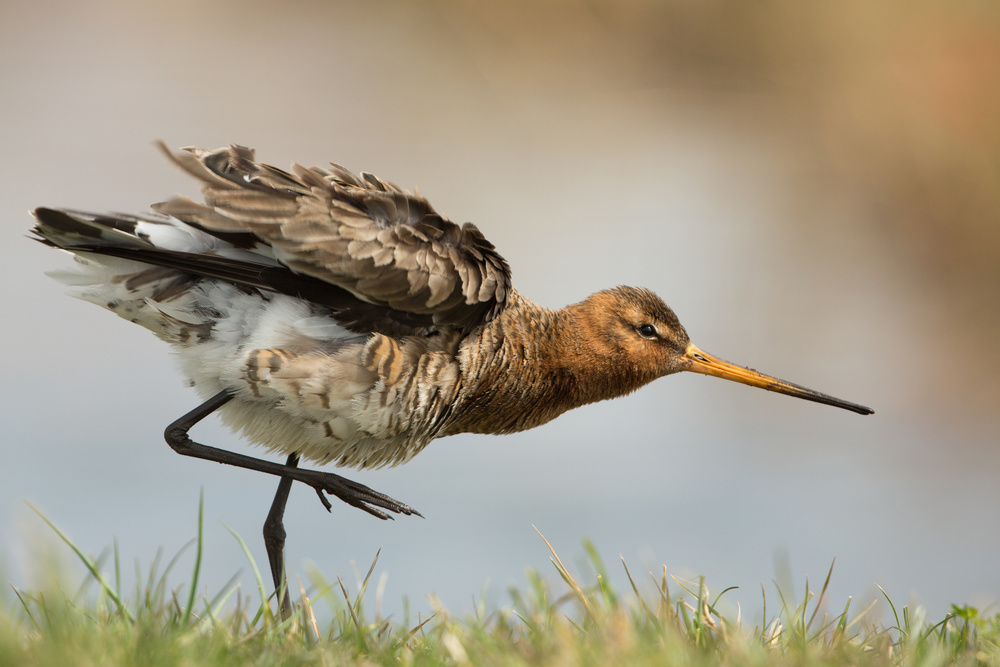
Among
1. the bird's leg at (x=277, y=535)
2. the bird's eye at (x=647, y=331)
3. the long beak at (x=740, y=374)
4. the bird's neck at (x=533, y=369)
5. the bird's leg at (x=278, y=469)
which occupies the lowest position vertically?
the bird's leg at (x=277, y=535)

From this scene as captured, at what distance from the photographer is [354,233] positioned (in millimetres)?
3699

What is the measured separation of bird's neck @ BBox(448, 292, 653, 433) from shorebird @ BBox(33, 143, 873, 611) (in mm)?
37

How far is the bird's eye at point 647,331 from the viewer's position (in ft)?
16.1

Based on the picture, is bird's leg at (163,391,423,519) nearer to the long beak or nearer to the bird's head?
the bird's head

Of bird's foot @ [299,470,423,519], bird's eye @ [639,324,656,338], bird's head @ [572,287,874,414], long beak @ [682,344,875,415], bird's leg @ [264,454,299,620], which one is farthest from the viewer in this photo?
long beak @ [682,344,875,415]

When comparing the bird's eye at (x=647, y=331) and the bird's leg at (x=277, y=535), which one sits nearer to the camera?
the bird's leg at (x=277, y=535)

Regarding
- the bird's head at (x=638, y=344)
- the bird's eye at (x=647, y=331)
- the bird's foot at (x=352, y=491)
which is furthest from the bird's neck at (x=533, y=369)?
the bird's foot at (x=352, y=491)

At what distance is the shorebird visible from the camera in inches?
144

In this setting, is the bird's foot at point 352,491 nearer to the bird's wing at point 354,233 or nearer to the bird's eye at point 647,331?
the bird's wing at point 354,233

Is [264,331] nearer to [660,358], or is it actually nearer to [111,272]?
[111,272]

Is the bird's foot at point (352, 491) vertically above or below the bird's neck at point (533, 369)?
below

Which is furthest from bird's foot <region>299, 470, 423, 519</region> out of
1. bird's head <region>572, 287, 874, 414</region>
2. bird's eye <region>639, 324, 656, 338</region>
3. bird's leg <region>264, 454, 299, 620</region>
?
bird's eye <region>639, 324, 656, 338</region>

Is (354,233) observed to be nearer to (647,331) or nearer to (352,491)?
(352,491)

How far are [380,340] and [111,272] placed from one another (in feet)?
3.79
